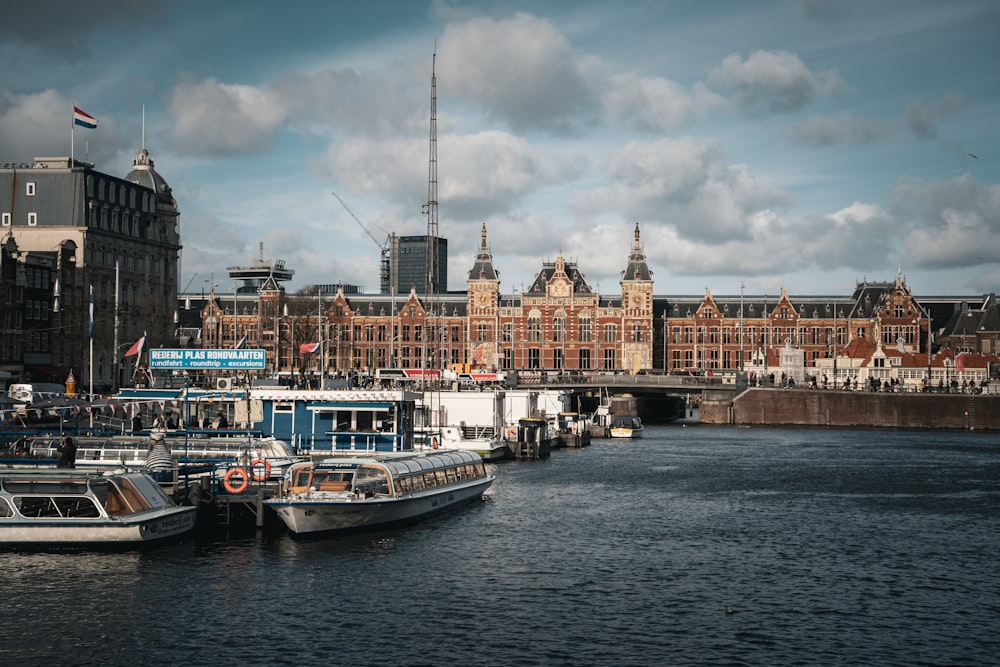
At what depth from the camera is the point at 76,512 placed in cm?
5059

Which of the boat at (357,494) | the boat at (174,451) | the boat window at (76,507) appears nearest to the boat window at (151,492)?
the boat window at (76,507)

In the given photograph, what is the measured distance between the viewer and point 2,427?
3164 inches

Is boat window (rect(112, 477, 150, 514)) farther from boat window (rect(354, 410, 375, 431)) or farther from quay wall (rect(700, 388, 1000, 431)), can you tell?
quay wall (rect(700, 388, 1000, 431))

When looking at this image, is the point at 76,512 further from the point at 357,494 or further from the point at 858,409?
the point at 858,409

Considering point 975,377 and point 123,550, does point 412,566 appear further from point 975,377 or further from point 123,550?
point 975,377

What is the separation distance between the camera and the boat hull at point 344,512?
53.8 m

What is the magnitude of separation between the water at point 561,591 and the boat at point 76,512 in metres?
1.10

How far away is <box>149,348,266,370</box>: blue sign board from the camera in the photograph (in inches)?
2936

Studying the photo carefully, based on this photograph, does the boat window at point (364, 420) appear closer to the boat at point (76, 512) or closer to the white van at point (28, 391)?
the white van at point (28, 391)

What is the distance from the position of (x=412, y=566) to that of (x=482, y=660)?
13964 mm

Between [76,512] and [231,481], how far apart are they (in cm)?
858

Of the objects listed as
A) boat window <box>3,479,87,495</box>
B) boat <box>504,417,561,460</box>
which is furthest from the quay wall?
boat window <box>3,479,87,495</box>

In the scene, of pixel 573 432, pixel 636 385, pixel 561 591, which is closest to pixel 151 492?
pixel 561 591

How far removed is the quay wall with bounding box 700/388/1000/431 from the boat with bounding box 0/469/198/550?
118821mm
